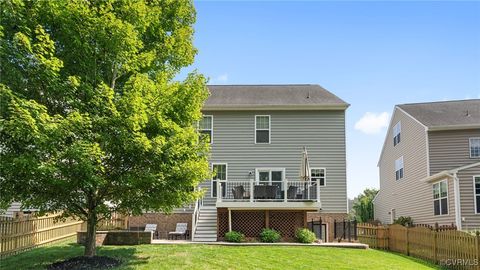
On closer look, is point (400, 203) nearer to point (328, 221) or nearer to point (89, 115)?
point (328, 221)

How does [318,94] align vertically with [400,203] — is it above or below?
above

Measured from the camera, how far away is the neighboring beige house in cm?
1898

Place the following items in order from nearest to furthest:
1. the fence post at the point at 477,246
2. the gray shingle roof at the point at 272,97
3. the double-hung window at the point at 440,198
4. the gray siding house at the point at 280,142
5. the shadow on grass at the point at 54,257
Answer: the shadow on grass at the point at 54,257 → the fence post at the point at 477,246 → the double-hung window at the point at 440,198 → the gray siding house at the point at 280,142 → the gray shingle roof at the point at 272,97

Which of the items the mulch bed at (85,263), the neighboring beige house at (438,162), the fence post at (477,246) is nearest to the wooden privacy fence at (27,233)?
the mulch bed at (85,263)

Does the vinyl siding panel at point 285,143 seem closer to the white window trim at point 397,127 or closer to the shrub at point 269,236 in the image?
the shrub at point 269,236

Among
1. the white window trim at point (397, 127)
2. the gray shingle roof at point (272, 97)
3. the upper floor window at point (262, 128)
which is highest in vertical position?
the gray shingle roof at point (272, 97)

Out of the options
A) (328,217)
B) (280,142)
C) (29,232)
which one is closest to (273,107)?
(280,142)

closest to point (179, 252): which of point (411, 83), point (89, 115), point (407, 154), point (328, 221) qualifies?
point (89, 115)

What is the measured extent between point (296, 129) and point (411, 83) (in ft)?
19.2

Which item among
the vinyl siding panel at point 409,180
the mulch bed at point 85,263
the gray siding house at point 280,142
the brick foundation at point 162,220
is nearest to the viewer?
the mulch bed at point 85,263

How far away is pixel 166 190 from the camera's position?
962 centimetres

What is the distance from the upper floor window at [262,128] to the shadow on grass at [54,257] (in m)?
9.76

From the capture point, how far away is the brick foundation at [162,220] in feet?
63.4

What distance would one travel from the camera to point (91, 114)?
8953mm
